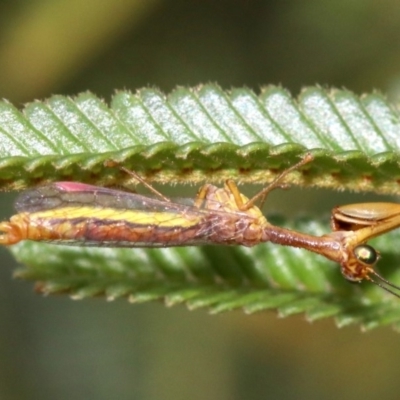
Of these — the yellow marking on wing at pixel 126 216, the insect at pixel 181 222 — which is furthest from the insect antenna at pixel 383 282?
the yellow marking on wing at pixel 126 216

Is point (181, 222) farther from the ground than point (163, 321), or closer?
closer

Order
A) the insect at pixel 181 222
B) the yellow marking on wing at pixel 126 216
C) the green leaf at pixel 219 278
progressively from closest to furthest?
the insect at pixel 181 222, the yellow marking on wing at pixel 126 216, the green leaf at pixel 219 278

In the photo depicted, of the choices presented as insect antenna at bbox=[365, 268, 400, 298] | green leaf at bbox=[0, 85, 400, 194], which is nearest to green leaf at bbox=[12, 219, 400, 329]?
insect antenna at bbox=[365, 268, 400, 298]

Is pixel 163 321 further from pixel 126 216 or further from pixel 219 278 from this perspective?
pixel 126 216

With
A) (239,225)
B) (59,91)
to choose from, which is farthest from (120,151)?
(59,91)

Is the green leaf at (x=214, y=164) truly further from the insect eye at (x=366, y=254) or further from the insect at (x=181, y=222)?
the insect eye at (x=366, y=254)

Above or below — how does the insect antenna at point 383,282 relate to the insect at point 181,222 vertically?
below

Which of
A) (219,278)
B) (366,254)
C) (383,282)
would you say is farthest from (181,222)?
(383,282)

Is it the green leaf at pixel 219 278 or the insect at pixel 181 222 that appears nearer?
the insect at pixel 181 222
